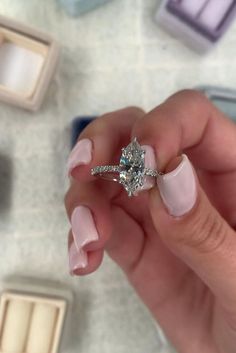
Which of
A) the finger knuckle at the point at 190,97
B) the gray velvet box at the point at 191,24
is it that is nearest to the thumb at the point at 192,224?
the finger knuckle at the point at 190,97

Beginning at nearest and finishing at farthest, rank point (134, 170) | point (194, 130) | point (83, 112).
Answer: point (134, 170) < point (194, 130) < point (83, 112)

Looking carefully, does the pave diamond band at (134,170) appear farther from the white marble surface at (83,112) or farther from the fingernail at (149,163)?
the white marble surface at (83,112)

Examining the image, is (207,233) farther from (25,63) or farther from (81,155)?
(25,63)

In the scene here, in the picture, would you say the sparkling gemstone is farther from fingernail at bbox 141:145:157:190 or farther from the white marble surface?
the white marble surface

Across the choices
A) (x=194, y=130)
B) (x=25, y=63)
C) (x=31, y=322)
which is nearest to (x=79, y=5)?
(x=25, y=63)

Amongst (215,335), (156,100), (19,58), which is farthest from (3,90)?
(215,335)

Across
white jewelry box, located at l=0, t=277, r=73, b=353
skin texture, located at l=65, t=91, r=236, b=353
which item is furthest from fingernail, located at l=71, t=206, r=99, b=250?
white jewelry box, located at l=0, t=277, r=73, b=353
